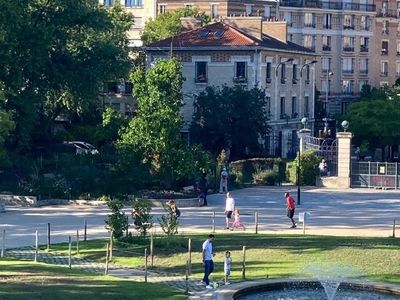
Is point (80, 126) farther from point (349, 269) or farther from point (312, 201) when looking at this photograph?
point (349, 269)

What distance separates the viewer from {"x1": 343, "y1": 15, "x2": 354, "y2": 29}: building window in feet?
383

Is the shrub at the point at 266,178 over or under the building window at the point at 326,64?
under

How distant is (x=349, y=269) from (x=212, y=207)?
20.5 metres

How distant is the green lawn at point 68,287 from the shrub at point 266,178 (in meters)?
34.4

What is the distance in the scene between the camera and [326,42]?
115250 millimetres

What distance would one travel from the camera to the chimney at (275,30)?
287ft

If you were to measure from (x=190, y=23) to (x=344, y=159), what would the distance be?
89.8ft

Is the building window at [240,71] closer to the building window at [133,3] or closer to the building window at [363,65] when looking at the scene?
the building window at [133,3]

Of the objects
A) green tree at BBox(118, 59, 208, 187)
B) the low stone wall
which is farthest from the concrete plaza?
green tree at BBox(118, 59, 208, 187)

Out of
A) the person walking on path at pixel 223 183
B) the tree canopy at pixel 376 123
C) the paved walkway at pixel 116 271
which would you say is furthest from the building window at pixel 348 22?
the paved walkway at pixel 116 271

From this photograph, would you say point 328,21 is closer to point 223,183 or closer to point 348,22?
point 348,22

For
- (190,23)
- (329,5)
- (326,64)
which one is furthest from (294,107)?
(329,5)

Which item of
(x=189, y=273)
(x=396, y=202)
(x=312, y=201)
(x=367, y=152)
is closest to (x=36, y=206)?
(x=312, y=201)

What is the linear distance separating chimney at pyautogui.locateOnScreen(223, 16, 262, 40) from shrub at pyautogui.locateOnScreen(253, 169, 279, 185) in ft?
52.2
